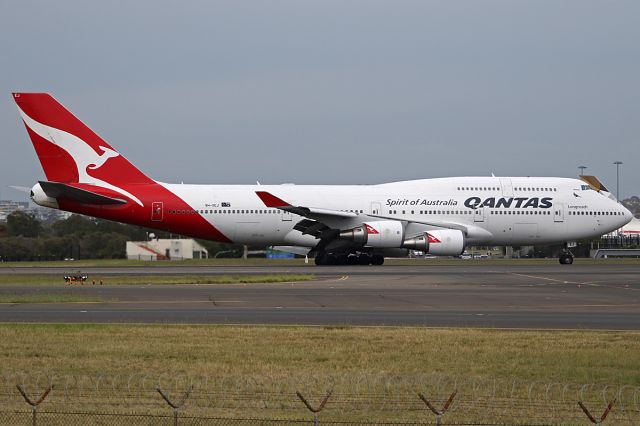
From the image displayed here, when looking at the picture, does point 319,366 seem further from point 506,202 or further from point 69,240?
→ point 69,240

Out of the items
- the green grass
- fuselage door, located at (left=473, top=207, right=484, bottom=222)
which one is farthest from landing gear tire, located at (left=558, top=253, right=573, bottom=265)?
the green grass

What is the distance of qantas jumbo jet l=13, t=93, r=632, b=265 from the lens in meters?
43.8

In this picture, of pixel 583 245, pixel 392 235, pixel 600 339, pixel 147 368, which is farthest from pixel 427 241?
pixel 583 245

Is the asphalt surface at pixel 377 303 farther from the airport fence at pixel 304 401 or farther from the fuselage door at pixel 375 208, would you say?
the fuselage door at pixel 375 208

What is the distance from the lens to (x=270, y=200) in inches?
1729

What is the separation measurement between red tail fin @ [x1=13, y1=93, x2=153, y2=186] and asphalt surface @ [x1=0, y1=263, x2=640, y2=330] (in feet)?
43.7

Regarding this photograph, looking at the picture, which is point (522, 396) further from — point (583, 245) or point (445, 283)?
point (583, 245)

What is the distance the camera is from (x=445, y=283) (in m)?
32.3

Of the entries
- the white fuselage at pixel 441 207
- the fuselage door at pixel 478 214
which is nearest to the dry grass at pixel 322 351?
the white fuselage at pixel 441 207

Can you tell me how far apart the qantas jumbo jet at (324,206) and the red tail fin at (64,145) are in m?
0.05

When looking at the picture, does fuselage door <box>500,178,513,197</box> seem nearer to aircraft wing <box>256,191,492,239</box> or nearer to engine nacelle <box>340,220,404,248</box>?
aircraft wing <box>256,191,492,239</box>

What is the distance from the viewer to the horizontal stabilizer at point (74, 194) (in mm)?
41938

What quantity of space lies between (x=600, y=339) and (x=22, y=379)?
9972mm

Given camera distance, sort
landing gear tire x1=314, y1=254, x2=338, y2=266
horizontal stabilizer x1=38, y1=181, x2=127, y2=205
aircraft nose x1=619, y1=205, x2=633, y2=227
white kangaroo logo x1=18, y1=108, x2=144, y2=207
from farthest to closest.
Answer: aircraft nose x1=619, y1=205, x2=633, y2=227, landing gear tire x1=314, y1=254, x2=338, y2=266, white kangaroo logo x1=18, y1=108, x2=144, y2=207, horizontal stabilizer x1=38, y1=181, x2=127, y2=205
